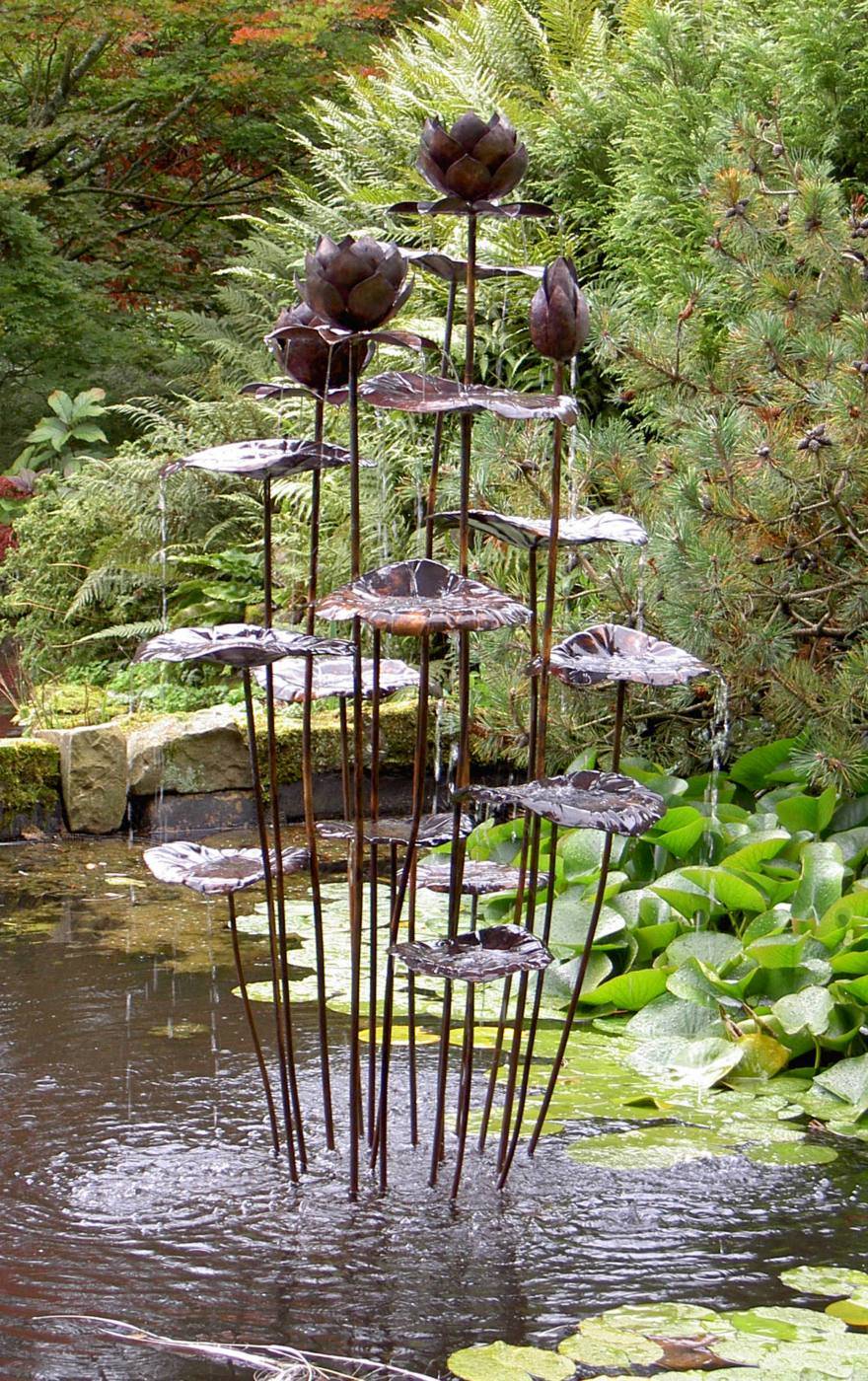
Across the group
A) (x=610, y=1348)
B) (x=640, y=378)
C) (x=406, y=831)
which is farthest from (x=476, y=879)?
(x=640, y=378)

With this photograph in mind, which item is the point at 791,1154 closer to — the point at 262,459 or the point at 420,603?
the point at 420,603

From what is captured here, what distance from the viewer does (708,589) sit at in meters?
3.70

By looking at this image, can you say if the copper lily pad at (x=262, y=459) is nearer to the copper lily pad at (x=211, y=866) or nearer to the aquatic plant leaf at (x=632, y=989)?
the copper lily pad at (x=211, y=866)

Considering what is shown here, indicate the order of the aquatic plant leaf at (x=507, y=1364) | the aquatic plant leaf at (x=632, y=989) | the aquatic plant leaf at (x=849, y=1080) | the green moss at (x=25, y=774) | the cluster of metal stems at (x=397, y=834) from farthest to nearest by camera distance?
the green moss at (x=25, y=774)
the aquatic plant leaf at (x=632, y=989)
the aquatic plant leaf at (x=849, y=1080)
the cluster of metal stems at (x=397, y=834)
the aquatic plant leaf at (x=507, y=1364)

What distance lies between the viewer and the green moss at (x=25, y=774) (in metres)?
5.41

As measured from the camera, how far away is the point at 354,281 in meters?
1.95

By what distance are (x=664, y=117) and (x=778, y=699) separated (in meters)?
2.77

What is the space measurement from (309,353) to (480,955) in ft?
3.08

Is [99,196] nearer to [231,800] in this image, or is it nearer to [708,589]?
[231,800]

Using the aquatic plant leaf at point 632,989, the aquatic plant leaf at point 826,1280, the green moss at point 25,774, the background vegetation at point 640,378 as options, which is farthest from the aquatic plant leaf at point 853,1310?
the green moss at point 25,774

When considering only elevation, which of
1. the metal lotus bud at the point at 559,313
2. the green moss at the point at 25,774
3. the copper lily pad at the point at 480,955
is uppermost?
the metal lotus bud at the point at 559,313

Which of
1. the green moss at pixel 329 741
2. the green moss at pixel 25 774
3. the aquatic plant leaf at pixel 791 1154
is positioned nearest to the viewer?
the aquatic plant leaf at pixel 791 1154

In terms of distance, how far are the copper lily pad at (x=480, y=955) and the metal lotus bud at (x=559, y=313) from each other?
870 millimetres

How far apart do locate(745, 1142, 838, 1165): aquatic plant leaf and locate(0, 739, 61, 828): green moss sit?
356 centimetres
